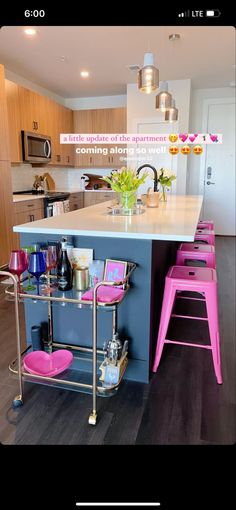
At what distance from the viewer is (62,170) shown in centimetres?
630

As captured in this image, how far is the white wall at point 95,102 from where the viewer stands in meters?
5.92

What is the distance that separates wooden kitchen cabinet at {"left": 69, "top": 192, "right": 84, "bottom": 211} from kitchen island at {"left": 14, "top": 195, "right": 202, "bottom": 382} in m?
3.45

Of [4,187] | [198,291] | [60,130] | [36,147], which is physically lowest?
[198,291]

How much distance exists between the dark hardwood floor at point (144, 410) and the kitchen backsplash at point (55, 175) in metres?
3.27

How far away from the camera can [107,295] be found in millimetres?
1604

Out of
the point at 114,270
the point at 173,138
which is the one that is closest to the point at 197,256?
the point at 114,270

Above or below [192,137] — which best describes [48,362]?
below

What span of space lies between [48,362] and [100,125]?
4.89 meters

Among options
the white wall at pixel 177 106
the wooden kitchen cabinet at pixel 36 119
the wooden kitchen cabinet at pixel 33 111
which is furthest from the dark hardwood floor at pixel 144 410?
the white wall at pixel 177 106

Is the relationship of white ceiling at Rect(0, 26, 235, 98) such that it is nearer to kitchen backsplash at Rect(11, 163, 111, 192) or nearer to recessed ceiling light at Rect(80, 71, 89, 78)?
recessed ceiling light at Rect(80, 71, 89, 78)

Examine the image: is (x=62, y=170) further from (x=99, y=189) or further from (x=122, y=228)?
(x=122, y=228)

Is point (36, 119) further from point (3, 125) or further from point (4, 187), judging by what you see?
point (4, 187)

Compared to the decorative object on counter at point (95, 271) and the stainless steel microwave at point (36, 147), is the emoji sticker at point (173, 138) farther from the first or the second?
the decorative object on counter at point (95, 271)
